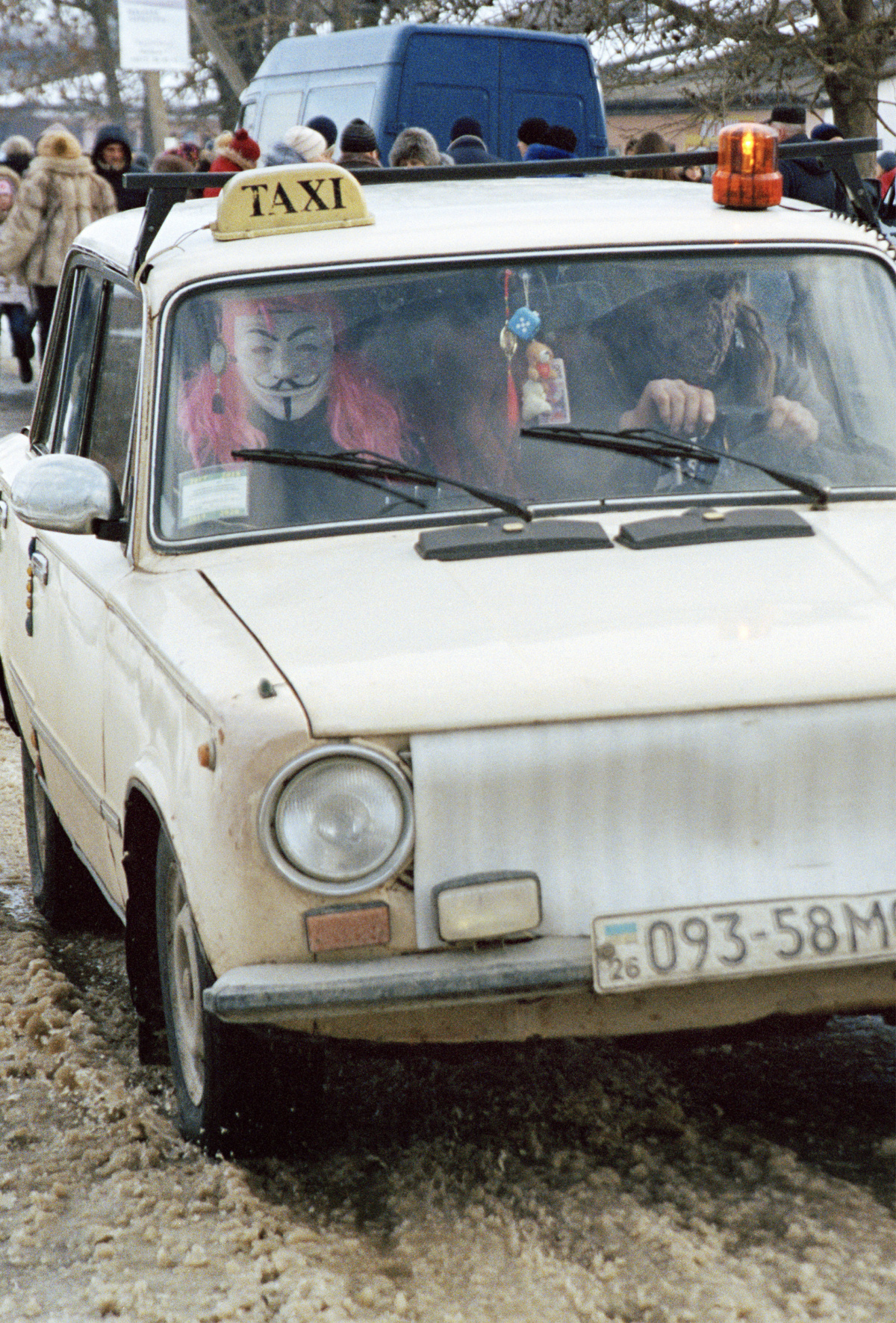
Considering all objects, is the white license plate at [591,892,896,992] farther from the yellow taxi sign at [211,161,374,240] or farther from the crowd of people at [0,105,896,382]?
the crowd of people at [0,105,896,382]

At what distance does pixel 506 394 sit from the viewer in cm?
409

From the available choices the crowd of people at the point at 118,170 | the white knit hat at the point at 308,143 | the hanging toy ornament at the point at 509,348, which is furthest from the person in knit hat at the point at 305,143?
the hanging toy ornament at the point at 509,348

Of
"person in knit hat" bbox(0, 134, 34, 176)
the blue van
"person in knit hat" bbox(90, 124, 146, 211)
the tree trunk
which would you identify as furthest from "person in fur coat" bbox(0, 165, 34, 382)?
the tree trunk

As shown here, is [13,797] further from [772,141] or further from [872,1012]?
[872,1012]

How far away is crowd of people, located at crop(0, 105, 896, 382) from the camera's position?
10992 millimetres

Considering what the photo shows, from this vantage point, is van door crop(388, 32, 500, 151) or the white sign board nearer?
van door crop(388, 32, 500, 151)

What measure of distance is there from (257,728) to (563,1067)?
1.47 meters

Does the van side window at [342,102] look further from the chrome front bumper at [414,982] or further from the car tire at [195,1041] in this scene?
the chrome front bumper at [414,982]

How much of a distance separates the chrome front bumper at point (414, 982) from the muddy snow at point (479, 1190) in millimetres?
295

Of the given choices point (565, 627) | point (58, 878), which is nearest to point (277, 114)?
point (58, 878)

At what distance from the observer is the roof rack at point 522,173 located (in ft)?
14.2

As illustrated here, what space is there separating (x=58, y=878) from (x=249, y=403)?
83.6 inches

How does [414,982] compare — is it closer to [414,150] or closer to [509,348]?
[509,348]

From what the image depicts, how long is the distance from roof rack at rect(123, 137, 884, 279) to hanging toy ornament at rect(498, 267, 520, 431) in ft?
1.46
